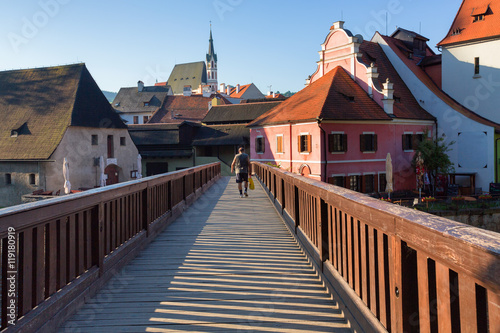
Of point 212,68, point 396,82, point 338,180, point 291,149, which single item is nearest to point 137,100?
point 291,149

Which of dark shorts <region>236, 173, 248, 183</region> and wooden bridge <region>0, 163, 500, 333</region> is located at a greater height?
dark shorts <region>236, 173, 248, 183</region>

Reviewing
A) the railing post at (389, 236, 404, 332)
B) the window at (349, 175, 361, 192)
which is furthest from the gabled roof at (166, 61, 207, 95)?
the railing post at (389, 236, 404, 332)

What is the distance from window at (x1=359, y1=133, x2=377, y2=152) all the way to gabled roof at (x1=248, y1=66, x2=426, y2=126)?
56.6 inches

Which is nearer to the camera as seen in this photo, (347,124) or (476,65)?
(347,124)

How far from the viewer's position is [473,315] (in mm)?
1750

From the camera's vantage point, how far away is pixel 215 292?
4422 mm

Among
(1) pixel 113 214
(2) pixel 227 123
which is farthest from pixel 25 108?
(1) pixel 113 214

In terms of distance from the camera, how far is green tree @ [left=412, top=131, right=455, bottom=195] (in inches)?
1323

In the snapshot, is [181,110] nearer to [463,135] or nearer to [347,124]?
[347,124]

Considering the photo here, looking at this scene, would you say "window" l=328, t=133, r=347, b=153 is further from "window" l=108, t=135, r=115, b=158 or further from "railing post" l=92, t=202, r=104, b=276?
"railing post" l=92, t=202, r=104, b=276

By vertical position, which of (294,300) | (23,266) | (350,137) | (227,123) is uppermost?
(227,123)

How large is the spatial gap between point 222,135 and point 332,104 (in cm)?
1954

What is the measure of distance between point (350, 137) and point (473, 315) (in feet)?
106

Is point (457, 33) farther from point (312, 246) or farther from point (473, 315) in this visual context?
point (473, 315)
